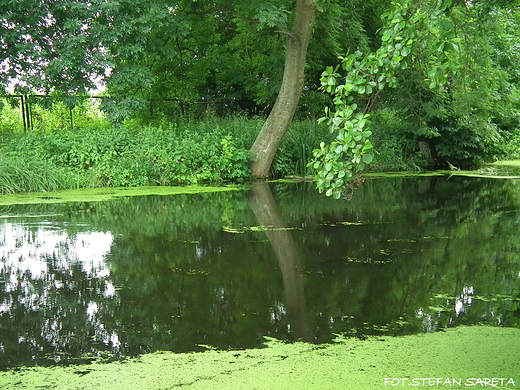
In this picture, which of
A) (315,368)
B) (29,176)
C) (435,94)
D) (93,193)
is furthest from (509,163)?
(315,368)

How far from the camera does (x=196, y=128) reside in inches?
672

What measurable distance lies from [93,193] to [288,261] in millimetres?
6803

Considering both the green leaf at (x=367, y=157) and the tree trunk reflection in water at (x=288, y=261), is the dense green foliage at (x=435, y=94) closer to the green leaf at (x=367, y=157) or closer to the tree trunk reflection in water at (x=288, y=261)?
the green leaf at (x=367, y=157)

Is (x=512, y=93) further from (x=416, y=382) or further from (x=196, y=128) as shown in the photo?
(x=416, y=382)

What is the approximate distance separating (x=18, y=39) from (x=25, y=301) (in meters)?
11.4

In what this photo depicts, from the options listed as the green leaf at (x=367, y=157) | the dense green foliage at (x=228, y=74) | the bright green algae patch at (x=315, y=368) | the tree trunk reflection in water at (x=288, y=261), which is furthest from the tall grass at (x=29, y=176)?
the green leaf at (x=367, y=157)

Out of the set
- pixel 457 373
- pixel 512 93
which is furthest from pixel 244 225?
pixel 512 93

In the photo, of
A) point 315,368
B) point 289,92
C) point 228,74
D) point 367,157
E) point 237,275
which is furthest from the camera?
point 228,74

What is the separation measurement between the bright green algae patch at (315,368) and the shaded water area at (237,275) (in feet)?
0.66

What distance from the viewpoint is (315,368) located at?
3.90 metres

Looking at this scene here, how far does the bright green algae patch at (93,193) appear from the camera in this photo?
468 inches

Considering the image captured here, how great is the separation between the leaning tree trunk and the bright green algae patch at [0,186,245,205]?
75.9 inches

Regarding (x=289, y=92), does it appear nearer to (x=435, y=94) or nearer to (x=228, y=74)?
(x=228, y=74)

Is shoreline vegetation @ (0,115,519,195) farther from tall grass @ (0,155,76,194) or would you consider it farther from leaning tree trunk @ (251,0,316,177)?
leaning tree trunk @ (251,0,316,177)
